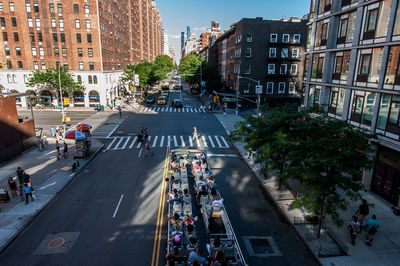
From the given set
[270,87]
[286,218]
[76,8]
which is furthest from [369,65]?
[76,8]

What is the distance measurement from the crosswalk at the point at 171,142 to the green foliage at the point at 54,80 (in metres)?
26.6

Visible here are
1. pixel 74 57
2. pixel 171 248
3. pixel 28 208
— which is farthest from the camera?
pixel 74 57

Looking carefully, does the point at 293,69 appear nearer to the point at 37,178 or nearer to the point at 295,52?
the point at 295,52

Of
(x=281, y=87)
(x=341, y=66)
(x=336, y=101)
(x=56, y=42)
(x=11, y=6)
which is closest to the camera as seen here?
(x=341, y=66)

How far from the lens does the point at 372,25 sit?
17625 mm

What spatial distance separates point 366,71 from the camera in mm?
18219

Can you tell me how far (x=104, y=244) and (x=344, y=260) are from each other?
10.8 metres

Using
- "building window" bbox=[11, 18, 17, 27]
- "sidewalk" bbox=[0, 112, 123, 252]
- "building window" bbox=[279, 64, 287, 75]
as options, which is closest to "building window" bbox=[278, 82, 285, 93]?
"building window" bbox=[279, 64, 287, 75]

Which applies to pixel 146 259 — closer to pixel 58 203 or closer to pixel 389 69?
pixel 58 203

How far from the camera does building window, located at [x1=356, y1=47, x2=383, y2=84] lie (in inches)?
675

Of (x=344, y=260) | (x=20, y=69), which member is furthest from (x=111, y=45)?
(x=344, y=260)

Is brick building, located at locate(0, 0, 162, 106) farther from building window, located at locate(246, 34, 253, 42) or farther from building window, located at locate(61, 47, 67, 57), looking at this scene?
building window, located at locate(246, 34, 253, 42)

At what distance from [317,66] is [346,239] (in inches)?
676

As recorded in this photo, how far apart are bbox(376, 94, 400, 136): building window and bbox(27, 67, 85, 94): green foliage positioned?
5147 cm
